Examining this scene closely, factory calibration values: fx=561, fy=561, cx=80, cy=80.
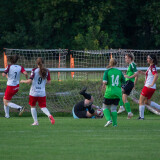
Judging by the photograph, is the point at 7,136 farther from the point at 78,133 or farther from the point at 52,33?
the point at 52,33

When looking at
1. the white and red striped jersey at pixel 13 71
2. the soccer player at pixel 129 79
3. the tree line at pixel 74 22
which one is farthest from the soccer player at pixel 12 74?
the tree line at pixel 74 22

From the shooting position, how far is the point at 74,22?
178 feet

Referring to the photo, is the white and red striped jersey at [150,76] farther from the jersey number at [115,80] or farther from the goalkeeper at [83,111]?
the jersey number at [115,80]

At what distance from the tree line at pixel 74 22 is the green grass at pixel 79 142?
126 ft

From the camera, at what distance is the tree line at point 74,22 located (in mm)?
52344

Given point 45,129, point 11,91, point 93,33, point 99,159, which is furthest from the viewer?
point 93,33

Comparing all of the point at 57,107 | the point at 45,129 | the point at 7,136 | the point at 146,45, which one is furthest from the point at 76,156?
the point at 146,45

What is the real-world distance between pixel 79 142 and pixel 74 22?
1786 inches

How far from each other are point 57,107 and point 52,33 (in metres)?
38.3

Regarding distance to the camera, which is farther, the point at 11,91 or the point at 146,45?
the point at 146,45

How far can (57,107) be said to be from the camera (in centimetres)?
1712

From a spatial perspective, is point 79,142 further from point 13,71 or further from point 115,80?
point 13,71

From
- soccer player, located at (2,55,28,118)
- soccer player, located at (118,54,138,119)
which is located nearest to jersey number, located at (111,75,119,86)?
soccer player, located at (118,54,138,119)

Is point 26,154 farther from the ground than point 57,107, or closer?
farther from the ground
